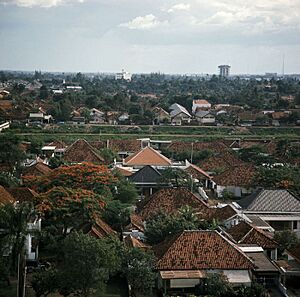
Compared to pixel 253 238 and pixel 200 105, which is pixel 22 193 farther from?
pixel 200 105

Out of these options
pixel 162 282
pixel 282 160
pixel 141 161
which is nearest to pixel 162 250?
pixel 162 282

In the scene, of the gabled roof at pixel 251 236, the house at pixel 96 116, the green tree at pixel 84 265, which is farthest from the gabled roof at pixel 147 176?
the house at pixel 96 116

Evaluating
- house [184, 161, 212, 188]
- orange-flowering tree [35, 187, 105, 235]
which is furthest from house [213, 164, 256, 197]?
orange-flowering tree [35, 187, 105, 235]

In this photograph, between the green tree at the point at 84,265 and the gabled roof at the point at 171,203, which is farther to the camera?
the gabled roof at the point at 171,203

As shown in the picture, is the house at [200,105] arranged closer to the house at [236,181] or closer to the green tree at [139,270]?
the house at [236,181]

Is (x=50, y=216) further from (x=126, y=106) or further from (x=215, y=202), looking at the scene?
(x=126, y=106)

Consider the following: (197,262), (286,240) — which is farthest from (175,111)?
(197,262)

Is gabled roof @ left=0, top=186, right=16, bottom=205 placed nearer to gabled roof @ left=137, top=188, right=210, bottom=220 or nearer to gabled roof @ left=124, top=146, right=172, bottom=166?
gabled roof @ left=137, top=188, right=210, bottom=220
